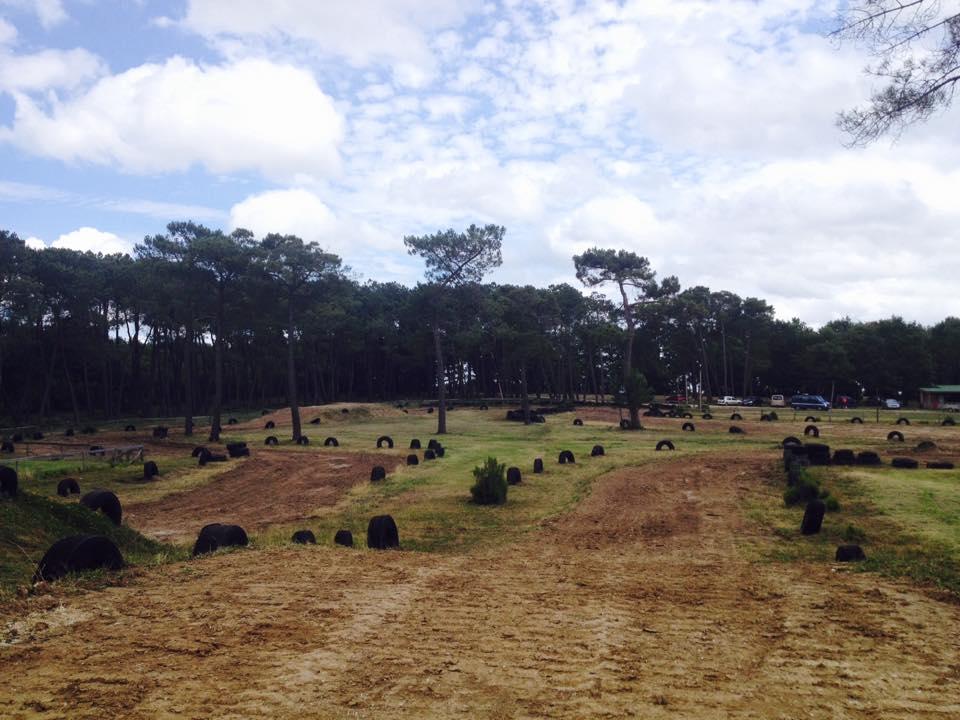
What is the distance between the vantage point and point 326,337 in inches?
3024

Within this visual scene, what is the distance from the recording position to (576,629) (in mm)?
7234

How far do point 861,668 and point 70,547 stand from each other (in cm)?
877

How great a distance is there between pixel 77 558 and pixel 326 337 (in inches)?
2738

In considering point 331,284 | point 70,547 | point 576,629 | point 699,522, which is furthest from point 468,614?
point 331,284

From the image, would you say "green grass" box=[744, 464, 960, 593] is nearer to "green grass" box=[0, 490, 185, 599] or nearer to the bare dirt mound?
"green grass" box=[0, 490, 185, 599]

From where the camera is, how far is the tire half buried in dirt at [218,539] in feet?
35.9

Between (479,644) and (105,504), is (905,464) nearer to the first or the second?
(479,644)

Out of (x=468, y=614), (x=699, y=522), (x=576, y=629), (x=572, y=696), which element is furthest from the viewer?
(x=699, y=522)

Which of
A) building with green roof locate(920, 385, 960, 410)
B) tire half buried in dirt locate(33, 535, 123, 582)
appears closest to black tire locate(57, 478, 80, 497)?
Result: tire half buried in dirt locate(33, 535, 123, 582)

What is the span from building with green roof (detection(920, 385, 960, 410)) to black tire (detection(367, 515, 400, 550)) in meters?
77.5

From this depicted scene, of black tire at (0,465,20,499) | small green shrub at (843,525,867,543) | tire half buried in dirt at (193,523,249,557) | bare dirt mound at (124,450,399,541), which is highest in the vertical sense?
black tire at (0,465,20,499)

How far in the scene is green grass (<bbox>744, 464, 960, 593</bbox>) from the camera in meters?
10.3

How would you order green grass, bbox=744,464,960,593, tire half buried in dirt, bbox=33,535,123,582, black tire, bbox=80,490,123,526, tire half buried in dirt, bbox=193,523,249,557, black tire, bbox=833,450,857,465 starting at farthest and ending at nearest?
black tire, bbox=833,450,857,465 → black tire, bbox=80,490,123,526 → tire half buried in dirt, bbox=193,523,249,557 → green grass, bbox=744,464,960,593 → tire half buried in dirt, bbox=33,535,123,582

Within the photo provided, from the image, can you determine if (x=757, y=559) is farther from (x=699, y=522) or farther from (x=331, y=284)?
(x=331, y=284)
